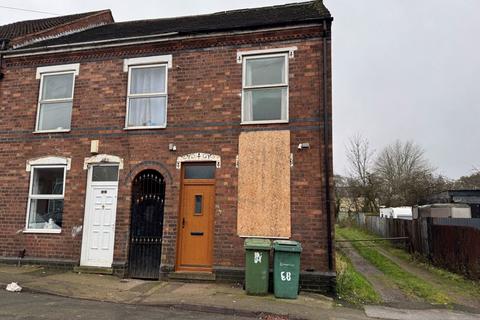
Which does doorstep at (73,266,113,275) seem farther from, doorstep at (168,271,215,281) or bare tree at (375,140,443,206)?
bare tree at (375,140,443,206)

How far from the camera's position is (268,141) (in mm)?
9211

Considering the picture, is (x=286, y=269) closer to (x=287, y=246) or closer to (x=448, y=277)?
(x=287, y=246)

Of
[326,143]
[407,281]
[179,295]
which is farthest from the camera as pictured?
[407,281]

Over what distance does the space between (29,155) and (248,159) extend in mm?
6290

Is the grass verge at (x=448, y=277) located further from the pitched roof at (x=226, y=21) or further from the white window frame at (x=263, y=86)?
the pitched roof at (x=226, y=21)

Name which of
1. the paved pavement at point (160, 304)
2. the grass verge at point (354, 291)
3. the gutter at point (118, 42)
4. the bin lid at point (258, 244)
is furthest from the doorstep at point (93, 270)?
the gutter at point (118, 42)

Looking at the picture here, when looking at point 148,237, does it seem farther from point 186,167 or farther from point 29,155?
point 29,155

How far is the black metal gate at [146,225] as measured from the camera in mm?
9469

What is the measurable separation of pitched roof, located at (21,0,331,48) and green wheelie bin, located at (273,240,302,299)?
532 centimetres

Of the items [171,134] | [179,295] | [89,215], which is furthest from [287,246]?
[89,215]

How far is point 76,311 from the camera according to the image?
6.41 m

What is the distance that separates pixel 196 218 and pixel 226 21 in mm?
6060

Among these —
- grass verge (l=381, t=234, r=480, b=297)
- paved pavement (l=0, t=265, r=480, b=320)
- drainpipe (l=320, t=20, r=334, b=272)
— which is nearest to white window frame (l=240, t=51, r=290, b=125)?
drainpipe (l=320, t=20, r=334, b=272)

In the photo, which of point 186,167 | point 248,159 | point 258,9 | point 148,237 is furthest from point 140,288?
point 258,9
